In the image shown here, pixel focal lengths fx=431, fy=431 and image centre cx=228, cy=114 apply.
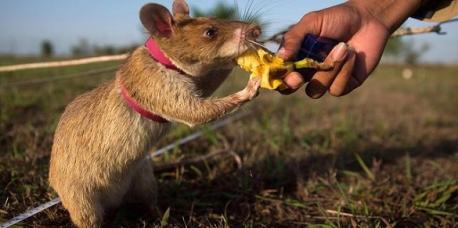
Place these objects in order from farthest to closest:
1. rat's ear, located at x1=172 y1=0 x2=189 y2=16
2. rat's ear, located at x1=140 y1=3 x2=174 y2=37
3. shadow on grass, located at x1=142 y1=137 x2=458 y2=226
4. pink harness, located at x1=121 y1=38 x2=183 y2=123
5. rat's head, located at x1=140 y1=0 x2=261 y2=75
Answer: shadow on grass, located at x1=142 y1=137 x2=458 y2=226 < rat's ear, located at x1=172 y1=0 x2=189 y2=16 < pink harness, located at x1=121 y1=38 x2=183 y2=123 < rat's head, located at x1=140 y1=0 x2=261 y2=75 < rat's ear, located at x1=140 y1=3 x2=174 y2=37

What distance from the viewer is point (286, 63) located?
2.49m

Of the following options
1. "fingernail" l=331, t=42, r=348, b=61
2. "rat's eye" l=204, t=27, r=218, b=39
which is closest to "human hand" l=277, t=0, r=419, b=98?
"fingernail" l=331, t=42, r=348, b=61

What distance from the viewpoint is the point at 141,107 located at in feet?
8.71

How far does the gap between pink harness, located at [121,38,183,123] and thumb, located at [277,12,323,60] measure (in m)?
0.66

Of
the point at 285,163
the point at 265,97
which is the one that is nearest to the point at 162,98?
the point at 285,163

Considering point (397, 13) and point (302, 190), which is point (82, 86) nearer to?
point (302, 190)

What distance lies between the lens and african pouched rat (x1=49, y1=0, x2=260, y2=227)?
2.53 m

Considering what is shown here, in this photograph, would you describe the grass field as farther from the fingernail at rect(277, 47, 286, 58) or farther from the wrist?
the wrist

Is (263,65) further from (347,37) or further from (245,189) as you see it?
(245,189)

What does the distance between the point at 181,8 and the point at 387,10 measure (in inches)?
55.8

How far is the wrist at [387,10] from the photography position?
116 inches

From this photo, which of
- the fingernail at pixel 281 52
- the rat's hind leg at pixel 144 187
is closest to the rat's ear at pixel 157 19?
the fingernail at pixel 281 52

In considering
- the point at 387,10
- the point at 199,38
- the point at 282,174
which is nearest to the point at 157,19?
the point at 199,38

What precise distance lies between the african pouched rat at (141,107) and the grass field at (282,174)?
23 cm
